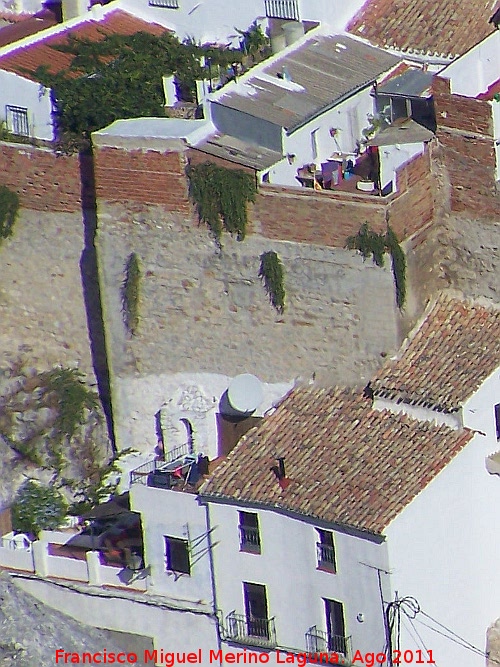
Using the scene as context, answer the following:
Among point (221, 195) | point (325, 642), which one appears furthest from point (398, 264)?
point (325, 642)

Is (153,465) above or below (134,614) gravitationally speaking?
above

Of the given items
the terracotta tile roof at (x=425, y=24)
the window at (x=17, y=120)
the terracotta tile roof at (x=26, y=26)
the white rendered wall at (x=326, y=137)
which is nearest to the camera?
the white rendered wall at (x=326, y=137)

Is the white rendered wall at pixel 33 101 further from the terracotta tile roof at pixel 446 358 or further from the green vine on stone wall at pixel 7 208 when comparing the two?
the terracotta tile roof at pixel 446 358

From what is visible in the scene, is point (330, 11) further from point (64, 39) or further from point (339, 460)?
point (339, 460)

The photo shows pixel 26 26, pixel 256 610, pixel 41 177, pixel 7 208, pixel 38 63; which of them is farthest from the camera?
pixel 26 26

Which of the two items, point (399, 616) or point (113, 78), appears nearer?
point (399, 616)

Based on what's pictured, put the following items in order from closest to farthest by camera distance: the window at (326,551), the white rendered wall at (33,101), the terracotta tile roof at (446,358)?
the window at (326,551) < the terracotta tile roof at (446,358) < the white rendered wall at (33,101)

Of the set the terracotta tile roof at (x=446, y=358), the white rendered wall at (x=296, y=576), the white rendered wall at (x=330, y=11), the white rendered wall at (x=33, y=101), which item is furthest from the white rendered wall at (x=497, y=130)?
the white rendered wall at (x=33, y=101)
